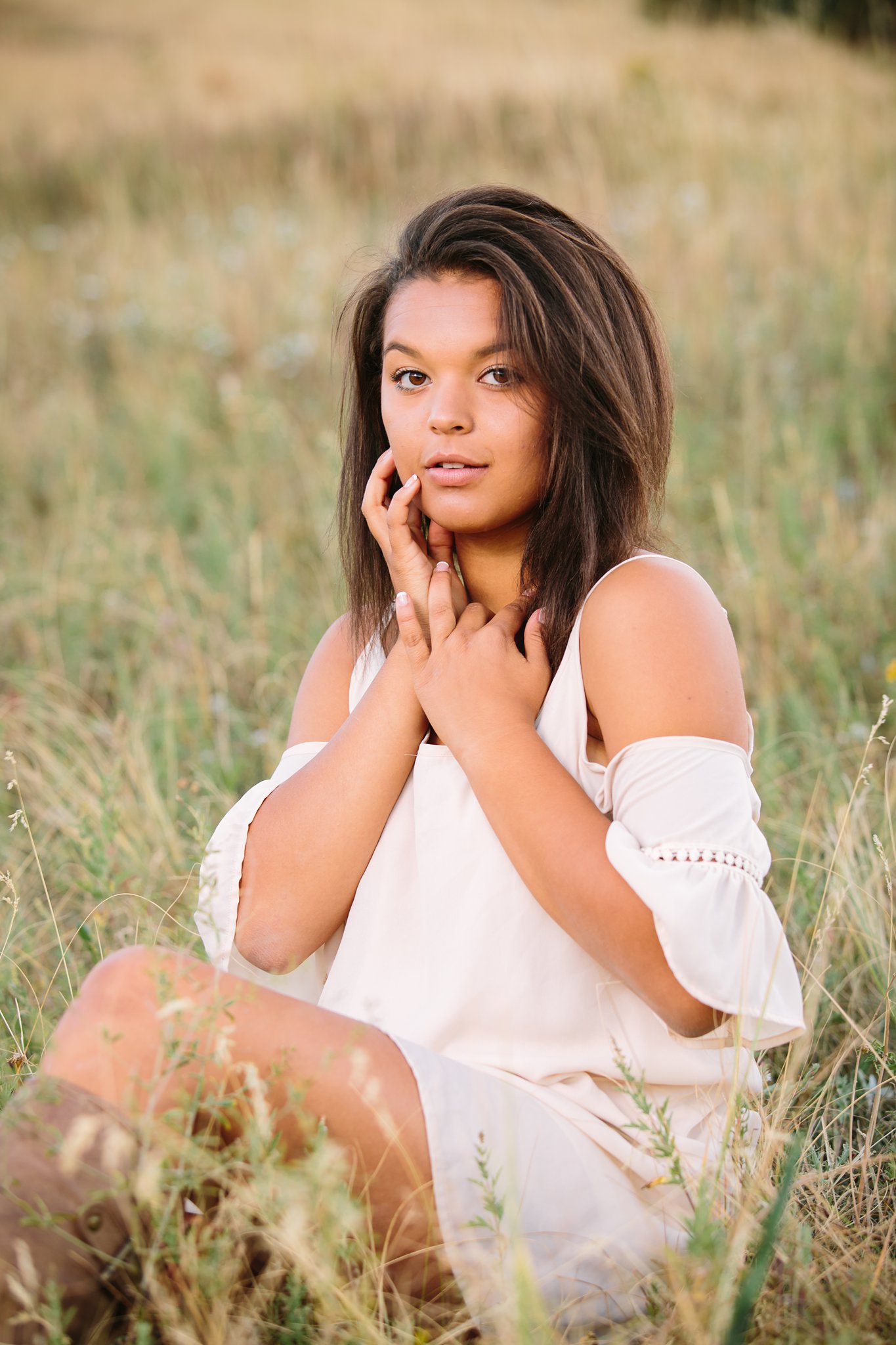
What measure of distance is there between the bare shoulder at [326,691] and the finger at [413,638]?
30 centimetres

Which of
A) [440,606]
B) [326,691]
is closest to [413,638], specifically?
[440,606]

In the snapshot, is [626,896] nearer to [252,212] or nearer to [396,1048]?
[396,1048]

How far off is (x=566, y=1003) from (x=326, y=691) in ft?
2.60

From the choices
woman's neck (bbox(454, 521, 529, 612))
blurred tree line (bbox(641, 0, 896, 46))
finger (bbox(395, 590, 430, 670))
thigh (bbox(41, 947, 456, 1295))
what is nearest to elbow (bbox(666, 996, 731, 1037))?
thigh (bbox(41, 947, 456, 1295))

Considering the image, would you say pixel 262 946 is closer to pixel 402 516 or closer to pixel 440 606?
pixel 440 606

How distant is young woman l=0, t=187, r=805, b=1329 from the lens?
148 cm

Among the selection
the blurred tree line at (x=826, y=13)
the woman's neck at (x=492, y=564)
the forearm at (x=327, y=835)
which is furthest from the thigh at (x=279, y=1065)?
the blurred tree line at (x=826, y=13)

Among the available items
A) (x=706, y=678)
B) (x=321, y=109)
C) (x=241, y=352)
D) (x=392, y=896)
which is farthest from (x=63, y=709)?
(x=321, y=109)

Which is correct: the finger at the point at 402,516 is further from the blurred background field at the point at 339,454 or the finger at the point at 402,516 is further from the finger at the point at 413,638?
the blurred background field at the point at 339,454

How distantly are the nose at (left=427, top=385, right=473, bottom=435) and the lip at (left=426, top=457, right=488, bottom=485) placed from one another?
53mm

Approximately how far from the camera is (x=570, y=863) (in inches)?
61.5

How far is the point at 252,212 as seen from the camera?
25.6 feet

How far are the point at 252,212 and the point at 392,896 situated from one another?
6.97m

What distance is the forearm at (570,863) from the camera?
4.95 ft
